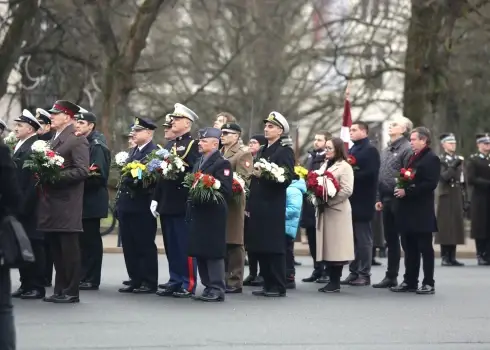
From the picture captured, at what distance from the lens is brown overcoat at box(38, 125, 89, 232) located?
14.0 meters

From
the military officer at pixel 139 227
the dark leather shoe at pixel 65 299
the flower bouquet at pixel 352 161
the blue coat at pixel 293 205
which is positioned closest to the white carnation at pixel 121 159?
the military officer at pixel 139 227

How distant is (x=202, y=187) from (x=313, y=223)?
4.08 m

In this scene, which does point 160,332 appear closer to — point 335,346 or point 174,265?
point 335,346

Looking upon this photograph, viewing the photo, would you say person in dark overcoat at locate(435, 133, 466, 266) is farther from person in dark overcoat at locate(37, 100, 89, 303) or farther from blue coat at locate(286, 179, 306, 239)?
person in dark overcoat at locate(37, 100, 89, 303)

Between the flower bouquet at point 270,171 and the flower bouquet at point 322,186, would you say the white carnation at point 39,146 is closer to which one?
the flower bouquet at point 270,171

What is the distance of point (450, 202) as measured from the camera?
21.9 m

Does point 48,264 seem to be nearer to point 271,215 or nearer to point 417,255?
point 271,215

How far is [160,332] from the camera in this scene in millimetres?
11922

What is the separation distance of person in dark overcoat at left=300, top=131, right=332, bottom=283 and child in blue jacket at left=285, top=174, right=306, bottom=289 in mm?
578

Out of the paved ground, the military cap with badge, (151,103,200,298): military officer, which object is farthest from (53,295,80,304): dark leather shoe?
the military cap with badge

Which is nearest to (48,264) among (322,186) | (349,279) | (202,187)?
(202,187)

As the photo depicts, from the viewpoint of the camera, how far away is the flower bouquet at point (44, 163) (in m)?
13.7

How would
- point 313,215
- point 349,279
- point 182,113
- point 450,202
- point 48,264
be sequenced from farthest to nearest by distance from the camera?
point 450,202 → point 313,215 → point 349,279 → point 48,264 → point 182,113

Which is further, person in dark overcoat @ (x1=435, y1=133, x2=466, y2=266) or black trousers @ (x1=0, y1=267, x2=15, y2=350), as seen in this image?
person in dark overcoat @ (x1=435, y1=133, x2=466, y2=266)
